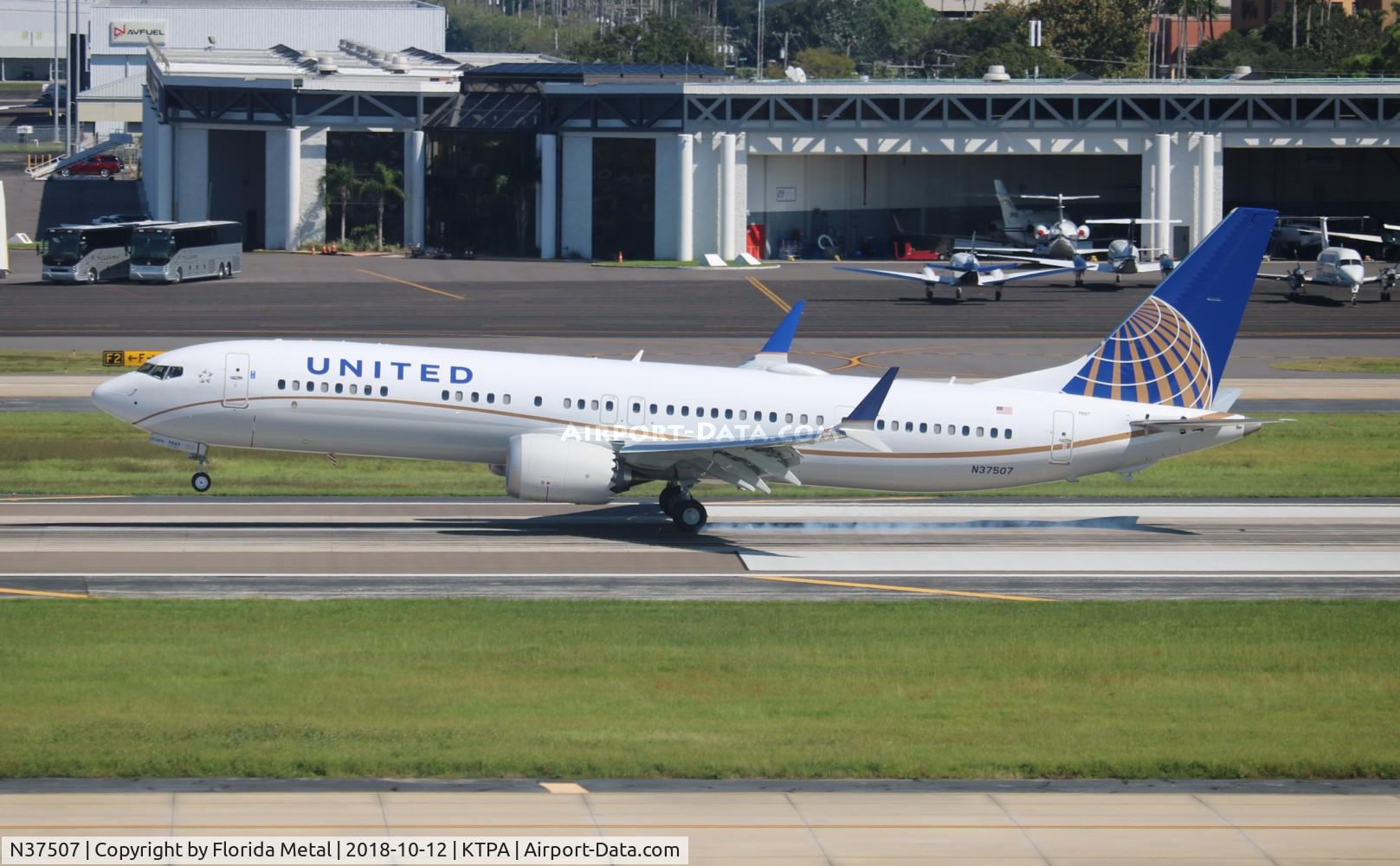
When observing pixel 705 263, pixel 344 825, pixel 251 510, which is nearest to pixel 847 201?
pixel 705 263

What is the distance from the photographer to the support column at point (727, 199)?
126m

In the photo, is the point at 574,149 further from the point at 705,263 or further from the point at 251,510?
the point at 251,510

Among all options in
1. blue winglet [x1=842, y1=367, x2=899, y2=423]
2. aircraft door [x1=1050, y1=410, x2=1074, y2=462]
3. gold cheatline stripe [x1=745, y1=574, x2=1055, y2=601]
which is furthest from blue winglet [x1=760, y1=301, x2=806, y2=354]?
gold cheatline stripe [x1=745, y1=574, x2=1055, y2=601]

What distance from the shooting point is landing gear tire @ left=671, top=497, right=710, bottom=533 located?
136 feet

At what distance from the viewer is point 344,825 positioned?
65.9 ft

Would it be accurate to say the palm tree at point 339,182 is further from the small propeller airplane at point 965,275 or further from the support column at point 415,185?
the small propeller airplane at point 965,275

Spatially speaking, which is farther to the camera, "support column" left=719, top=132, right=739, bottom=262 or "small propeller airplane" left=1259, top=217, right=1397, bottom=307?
"support column" left=719, top=132, right=739, bottom=262

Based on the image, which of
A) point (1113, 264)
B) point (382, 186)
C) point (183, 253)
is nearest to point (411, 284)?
point (183, 253)

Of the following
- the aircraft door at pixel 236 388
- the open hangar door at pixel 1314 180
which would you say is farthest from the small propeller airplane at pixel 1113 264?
the aircraft door at pixel 236 388

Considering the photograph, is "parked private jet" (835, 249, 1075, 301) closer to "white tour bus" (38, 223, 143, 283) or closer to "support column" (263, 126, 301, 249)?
"white tour bus" (38, 223, 143, 283)

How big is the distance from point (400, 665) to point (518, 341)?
51.6m

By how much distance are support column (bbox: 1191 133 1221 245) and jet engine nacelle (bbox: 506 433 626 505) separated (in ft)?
324

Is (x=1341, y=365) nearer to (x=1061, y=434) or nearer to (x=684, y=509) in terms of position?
(x=1061, y=434)

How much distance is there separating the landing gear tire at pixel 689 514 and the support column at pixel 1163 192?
306 ft
